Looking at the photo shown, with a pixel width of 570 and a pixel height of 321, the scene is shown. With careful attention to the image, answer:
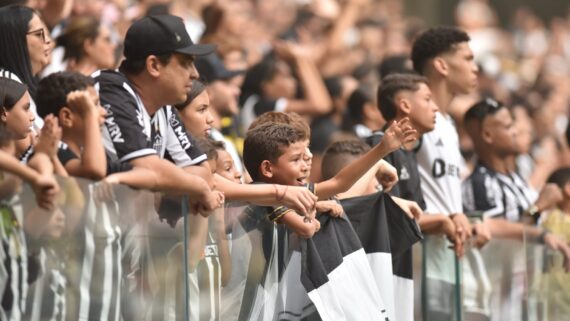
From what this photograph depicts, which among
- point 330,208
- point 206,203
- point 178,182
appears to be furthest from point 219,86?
point 178,182

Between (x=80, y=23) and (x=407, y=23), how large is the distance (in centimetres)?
1158

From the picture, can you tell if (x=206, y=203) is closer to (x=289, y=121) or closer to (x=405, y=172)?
(x=289, y=121)

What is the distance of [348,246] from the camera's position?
6.84 metres

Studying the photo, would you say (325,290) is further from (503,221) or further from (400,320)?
(503,221)

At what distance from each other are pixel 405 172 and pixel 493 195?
1531 mm

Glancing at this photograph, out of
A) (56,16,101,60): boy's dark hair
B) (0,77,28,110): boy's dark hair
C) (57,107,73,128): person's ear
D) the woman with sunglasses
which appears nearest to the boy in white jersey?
(56,16,101,60): boy's dark hair

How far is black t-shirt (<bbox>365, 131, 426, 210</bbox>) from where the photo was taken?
8234 millimetres

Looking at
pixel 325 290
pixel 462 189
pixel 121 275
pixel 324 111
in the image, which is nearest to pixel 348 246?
pixel 325 290

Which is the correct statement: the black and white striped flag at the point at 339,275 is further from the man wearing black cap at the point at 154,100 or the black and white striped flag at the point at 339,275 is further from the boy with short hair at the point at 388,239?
the man wearing black cap at the point at 154,100

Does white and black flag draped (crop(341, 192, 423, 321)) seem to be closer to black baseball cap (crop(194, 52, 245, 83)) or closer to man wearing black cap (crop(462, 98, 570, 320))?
man wearing black cap (crop(462, 98, 570, 320))

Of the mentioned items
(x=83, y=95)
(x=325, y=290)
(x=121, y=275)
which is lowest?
(x=325, y=290)

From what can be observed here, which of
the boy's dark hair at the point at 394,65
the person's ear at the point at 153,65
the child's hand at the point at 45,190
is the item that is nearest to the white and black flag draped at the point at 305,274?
the person's ear at the point at 153,65

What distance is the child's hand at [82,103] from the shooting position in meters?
5.77

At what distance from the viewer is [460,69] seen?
9.27 metres
